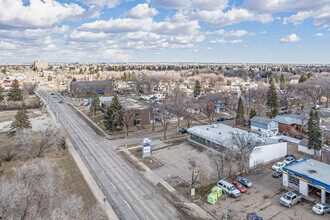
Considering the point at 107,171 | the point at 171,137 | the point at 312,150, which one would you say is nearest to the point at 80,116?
the point at 171,137

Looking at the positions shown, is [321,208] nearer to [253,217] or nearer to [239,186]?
[253,217]

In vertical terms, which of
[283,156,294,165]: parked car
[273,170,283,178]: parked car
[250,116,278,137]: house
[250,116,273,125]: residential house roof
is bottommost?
[273,170,283,178]: parked car

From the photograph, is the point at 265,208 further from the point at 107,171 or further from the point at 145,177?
the point at 107,171

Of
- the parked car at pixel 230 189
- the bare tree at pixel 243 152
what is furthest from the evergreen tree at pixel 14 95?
the parked car at pixel 230 189

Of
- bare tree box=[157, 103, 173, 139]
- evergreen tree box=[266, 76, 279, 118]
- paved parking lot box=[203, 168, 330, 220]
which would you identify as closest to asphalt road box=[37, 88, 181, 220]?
paved parking lot box=[203, 168, 330, 220]

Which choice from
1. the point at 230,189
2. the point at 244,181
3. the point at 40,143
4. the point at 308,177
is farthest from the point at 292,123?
the point at 40,143

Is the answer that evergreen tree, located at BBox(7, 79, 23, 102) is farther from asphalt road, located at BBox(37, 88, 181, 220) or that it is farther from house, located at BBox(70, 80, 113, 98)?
asphalt road, located at BBox(37, 88, 181, 220)

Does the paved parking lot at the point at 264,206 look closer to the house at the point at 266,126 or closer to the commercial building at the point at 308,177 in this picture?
the commercial building at the point at 308,177

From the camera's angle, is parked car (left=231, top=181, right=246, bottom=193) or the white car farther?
the white car
